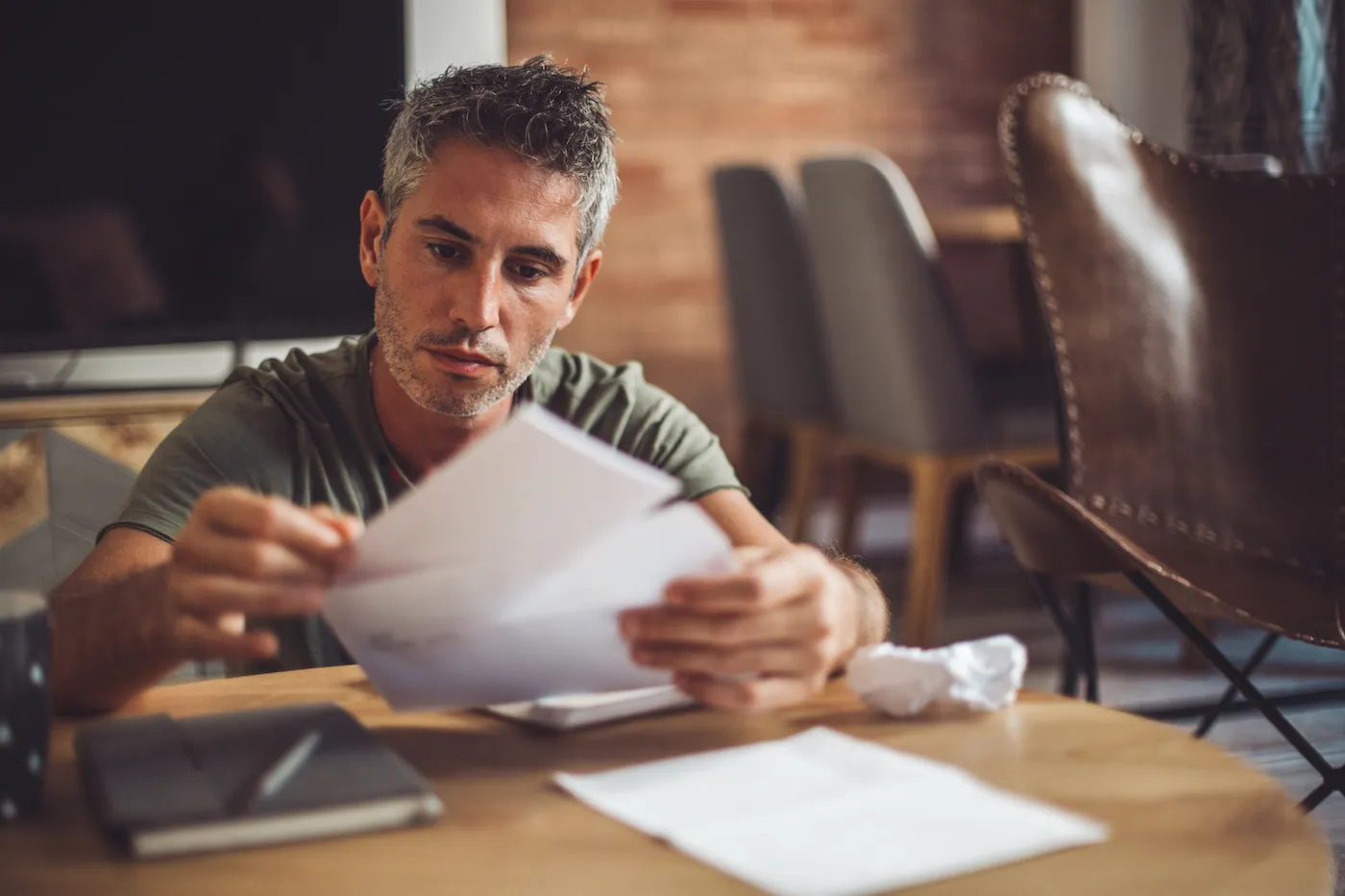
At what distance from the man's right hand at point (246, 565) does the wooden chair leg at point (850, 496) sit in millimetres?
2957

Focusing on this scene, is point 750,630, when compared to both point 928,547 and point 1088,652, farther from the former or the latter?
point 928,547

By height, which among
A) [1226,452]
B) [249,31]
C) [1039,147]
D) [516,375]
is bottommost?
[1226,452]

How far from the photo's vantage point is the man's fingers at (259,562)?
736 mm

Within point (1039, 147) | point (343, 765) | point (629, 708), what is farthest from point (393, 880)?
point (1039, 147)

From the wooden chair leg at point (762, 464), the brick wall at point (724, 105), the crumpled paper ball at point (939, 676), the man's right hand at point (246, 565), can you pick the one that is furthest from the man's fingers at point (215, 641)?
the brick wall at point (724, 105)

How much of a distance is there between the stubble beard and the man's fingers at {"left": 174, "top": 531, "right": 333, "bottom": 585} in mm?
501

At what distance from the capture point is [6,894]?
63 cm

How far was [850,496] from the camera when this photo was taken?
3736 millimetres

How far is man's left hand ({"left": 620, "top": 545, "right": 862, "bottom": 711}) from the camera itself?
806mm

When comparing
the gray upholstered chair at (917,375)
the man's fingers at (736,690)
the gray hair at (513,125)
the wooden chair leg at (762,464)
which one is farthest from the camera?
the wooden chair leg at (762,464)

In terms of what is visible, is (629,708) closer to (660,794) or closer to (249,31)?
(660,794)

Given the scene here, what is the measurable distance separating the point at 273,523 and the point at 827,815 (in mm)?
307

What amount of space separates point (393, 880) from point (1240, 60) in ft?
10.5

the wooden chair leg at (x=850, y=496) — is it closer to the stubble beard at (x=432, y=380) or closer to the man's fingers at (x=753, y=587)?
the stubble beard at (x=432, y=380)
